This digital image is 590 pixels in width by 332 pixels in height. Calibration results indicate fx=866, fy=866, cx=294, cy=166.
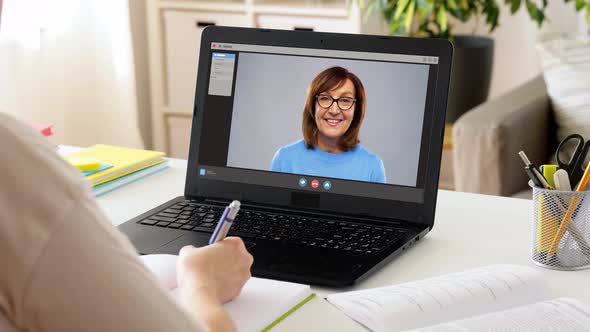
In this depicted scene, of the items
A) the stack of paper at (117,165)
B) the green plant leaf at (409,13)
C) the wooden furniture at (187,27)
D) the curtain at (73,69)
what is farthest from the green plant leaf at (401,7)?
the stack of paper at (117,165)

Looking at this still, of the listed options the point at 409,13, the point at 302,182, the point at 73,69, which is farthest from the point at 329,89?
the point at 73,69

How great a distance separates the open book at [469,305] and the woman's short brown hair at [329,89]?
302 mm

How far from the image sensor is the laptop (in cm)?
124

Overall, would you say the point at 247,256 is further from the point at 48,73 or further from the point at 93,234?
the point at 48,73

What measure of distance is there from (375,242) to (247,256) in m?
0.24

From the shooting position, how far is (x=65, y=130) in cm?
325

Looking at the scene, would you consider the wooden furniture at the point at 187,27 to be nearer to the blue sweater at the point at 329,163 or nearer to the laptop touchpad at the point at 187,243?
the blue sweater at the point at 329,163

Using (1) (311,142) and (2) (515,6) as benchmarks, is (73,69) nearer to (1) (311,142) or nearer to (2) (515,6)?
(2) (515,6)

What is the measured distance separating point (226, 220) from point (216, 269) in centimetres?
5

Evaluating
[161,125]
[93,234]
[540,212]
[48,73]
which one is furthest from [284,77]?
[161,125]

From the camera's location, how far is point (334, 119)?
4.17ft

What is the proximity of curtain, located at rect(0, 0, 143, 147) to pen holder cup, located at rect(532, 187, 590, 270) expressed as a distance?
86.0 inches

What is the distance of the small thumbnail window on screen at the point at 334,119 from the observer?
1.26 metres

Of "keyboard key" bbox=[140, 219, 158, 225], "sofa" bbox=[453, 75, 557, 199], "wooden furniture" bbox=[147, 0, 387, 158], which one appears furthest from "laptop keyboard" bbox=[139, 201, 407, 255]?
"wooden furniture" bbox=[147, 0, 387, 158]
